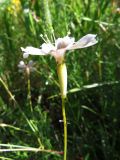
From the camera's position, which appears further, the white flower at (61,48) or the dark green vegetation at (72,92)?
the dark green vegetation at (72,92)

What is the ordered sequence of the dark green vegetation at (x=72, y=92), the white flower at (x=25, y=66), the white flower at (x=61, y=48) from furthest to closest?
the white flower at (x=25, y=66), the dark green vegetation at (x=72, y=92), the white flower at (x=61, y=48)

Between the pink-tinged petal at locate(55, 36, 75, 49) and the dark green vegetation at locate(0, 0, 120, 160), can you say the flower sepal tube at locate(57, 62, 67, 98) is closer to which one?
the pink-tinged petal at locate(55, 36, 75, 49)

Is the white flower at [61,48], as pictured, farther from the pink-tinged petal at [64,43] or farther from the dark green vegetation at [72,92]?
the dark green vegetation at [72,92]

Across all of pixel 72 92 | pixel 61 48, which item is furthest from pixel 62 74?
pixel 72 92

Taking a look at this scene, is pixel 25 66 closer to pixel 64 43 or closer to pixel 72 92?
pixel 72 92

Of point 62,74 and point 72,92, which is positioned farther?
point 72,92

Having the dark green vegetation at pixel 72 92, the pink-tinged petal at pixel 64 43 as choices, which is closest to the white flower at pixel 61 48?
the pink-tinged petal at pixel 64 43

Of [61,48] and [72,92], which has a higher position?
[61,48]

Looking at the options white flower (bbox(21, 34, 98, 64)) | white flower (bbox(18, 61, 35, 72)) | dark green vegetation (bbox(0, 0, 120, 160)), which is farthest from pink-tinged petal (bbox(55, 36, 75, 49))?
white flower (bbox(18, 61, 35, 72))

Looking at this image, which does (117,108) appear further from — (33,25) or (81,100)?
(33,25)
